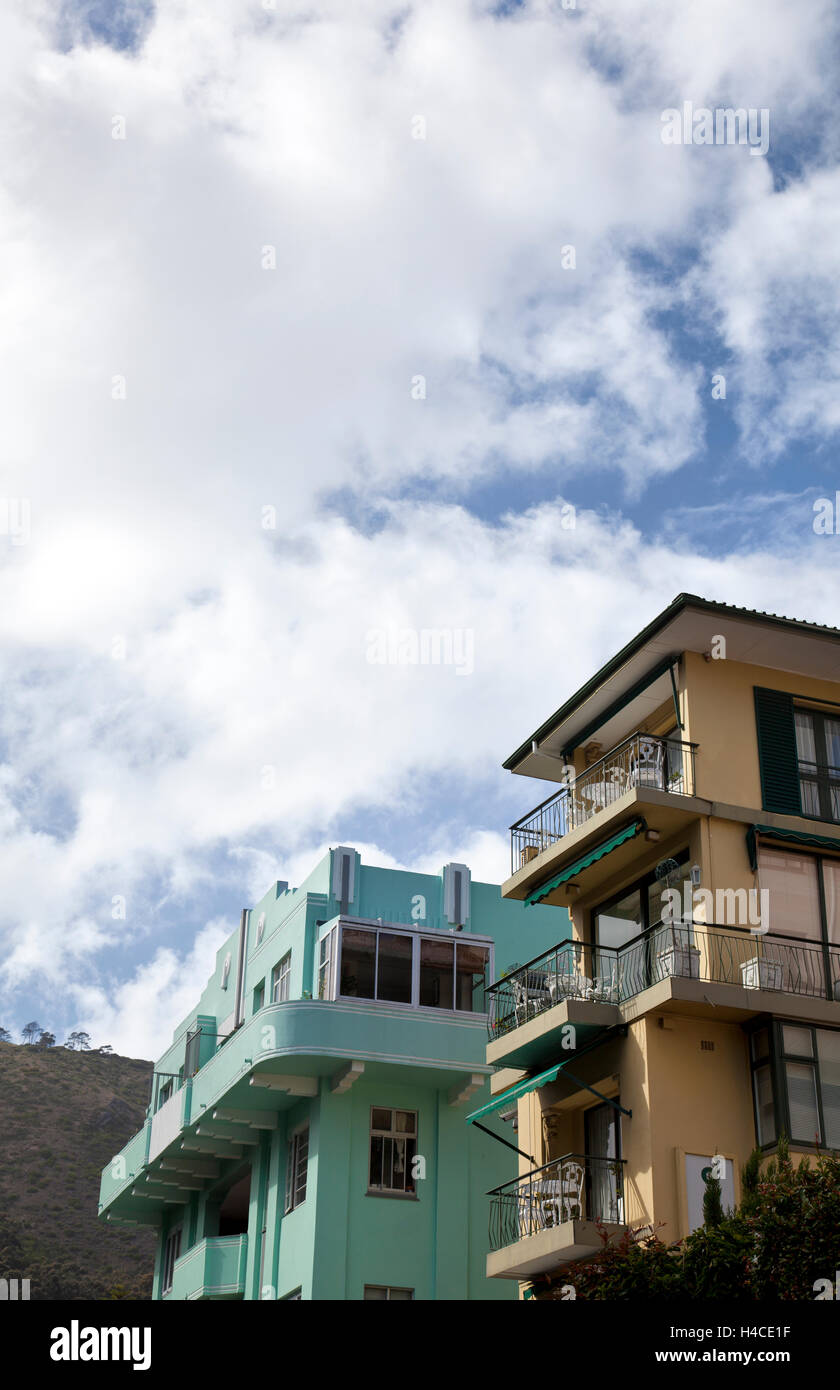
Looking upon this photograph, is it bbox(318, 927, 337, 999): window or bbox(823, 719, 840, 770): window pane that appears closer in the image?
bbox(823, 719, 840, 770): window pane

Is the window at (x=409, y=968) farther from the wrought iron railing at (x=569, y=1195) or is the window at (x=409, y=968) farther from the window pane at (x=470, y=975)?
the wrought iron railing at (x=569, y=1195)

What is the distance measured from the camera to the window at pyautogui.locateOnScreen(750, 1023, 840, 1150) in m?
22.3

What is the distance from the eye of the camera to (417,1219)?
1188 inches

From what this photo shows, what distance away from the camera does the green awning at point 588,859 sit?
972 inches

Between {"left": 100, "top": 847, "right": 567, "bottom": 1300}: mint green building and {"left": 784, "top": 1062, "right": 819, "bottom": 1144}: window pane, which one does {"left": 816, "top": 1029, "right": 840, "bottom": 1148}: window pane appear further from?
{"left": 100, "top": 847, "right": 567, "bottom": 1300}: mint green building

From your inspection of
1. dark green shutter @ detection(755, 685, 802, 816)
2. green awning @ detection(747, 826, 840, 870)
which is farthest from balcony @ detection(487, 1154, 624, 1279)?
dark green shutter @ detection(755, 685, 802, 816)

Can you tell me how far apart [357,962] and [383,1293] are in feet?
20.5

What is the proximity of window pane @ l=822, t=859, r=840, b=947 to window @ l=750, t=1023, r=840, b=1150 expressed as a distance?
1.87 metres

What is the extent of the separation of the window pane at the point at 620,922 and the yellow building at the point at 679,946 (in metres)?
0.05

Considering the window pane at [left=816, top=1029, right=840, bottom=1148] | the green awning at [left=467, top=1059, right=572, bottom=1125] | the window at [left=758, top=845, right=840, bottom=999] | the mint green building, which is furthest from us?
the mint green building

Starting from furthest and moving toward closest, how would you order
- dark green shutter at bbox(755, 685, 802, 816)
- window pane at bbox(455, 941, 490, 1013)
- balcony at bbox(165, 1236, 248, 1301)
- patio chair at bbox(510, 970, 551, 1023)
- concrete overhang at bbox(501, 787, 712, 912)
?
balcony at bbox(165, 1236, 248, 1301) → window pane at bbox(455, 941, 490, 1013) → patio chair at bbox(510, 970, 551, 1023) → dark green shutter at bbox(755, 685, 802, 816) → concrete overhang at bbox(501, 787, 712, 912)

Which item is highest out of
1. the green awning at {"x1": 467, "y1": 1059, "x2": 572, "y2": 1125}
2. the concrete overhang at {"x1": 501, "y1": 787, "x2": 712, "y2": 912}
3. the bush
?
the concrete overhang at {"x1": 501, "y1": 787, "x2": 712, "y2": 912}

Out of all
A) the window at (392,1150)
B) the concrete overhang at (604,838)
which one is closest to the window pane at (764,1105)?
the concrete overhang at (604,838)
